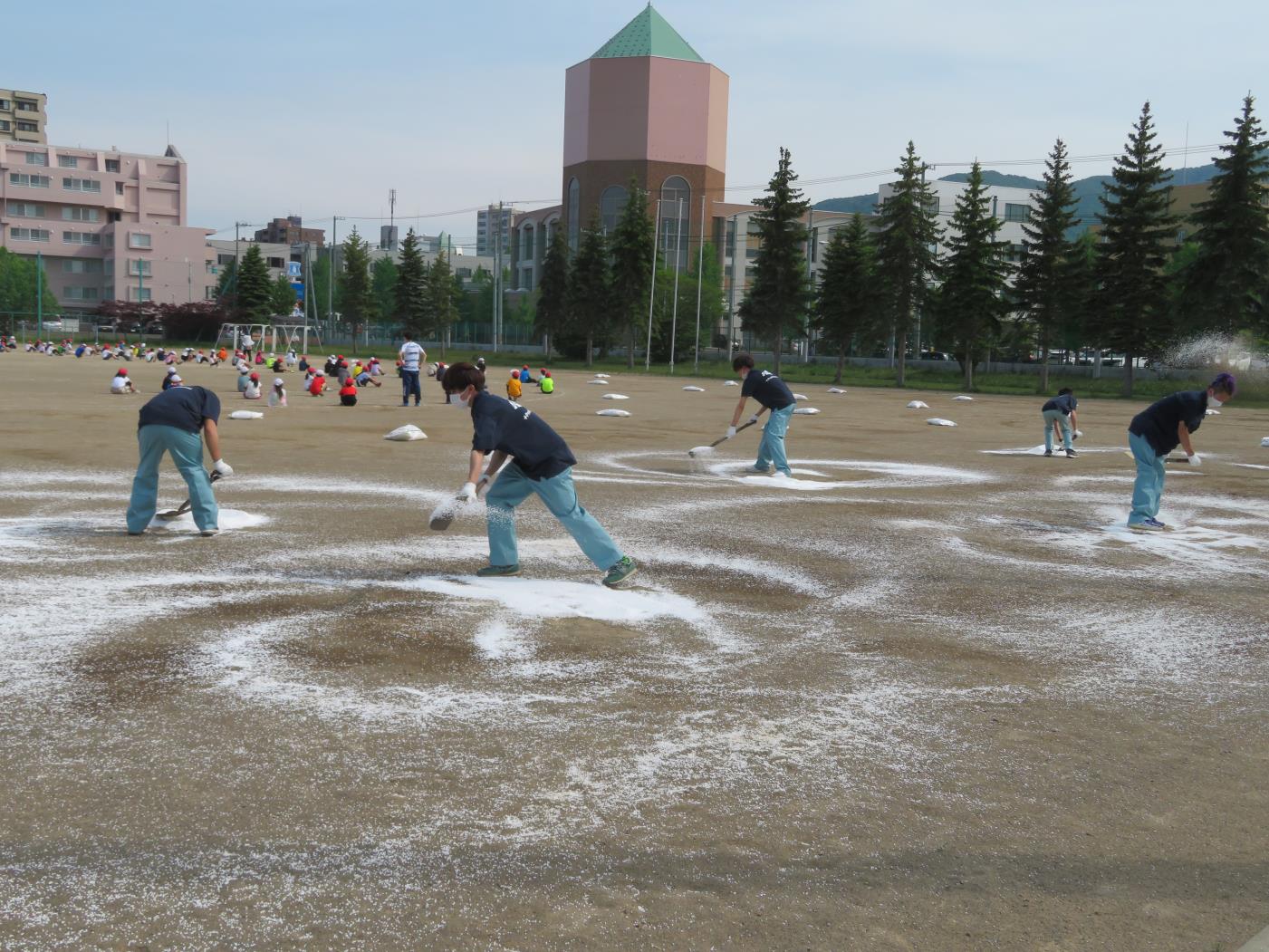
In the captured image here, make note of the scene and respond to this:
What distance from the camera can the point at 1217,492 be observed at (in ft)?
52.7

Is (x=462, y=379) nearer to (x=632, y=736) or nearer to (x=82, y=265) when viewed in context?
(x=632, y=736)

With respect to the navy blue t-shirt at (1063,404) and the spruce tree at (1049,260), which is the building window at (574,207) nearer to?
the spruce tree at (1049,260)

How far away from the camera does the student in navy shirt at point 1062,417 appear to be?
2025 centimetres

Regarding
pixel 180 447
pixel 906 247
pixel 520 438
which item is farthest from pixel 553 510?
pixel 906 247

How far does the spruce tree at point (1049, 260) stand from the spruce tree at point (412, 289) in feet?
162

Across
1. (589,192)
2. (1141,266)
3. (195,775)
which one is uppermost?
(589,192)

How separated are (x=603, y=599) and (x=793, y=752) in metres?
3.24

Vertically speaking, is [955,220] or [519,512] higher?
[955,220]

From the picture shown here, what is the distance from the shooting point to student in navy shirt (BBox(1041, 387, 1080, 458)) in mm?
20250

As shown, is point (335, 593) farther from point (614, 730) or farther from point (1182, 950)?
point (1182, 950)

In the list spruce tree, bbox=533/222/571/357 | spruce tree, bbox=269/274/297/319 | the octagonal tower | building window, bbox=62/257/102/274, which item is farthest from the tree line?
building window, bbox=62/257/102/274

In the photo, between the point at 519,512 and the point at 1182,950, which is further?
the point at 519,512

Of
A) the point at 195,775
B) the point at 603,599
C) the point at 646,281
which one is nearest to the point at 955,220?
the point at 646,281

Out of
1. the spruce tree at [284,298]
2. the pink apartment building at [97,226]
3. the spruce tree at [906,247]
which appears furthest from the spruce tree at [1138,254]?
the pink apartment building at [97,226]
